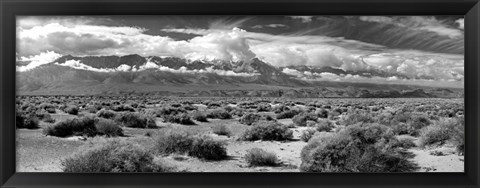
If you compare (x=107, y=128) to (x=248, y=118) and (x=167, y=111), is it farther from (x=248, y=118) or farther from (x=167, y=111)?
(x=248, y=118)

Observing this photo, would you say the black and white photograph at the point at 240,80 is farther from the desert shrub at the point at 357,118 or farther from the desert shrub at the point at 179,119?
the desert shrub at the point at 179,119

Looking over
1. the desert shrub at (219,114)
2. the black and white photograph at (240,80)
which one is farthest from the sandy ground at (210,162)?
the desert shrub at (219,114)

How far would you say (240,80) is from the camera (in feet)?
17.4

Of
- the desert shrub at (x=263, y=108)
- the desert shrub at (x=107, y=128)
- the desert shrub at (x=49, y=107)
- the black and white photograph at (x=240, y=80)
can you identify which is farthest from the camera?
the desert shrub at (x=263, y=108)

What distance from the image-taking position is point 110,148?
3.37 m

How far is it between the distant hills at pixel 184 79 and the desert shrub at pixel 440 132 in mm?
395

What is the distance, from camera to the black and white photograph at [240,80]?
139 inches

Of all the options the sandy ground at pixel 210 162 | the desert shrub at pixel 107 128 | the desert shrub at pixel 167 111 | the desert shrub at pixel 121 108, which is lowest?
the sandy ground at pixel 210 162

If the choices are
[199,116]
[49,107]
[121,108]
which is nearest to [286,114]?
A: [199,116]

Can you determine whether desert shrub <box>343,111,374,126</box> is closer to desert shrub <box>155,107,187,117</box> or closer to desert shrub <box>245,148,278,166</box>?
desert shrub <box>245,148,278,166</box>

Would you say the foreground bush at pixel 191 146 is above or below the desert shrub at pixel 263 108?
below

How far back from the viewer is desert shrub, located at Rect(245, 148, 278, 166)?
146 inches
